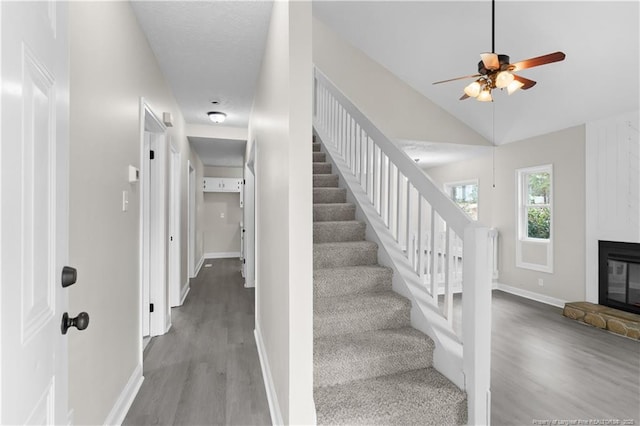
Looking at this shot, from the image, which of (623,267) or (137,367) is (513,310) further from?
(137,367)

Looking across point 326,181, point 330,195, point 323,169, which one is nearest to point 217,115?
point 323,169

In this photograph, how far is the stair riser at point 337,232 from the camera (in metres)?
2.91

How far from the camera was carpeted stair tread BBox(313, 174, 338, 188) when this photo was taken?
3691 millimetres

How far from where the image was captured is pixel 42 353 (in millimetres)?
743

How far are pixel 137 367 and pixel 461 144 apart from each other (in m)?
5.44

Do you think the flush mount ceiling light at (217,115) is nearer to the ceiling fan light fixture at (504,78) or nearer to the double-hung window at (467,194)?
the ceiling fan light fixture at (504,78)

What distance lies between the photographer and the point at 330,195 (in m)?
3.50

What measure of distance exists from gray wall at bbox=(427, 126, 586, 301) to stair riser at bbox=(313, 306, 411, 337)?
3.75 m

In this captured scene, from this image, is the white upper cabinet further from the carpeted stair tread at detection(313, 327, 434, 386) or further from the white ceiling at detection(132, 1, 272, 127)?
the carpeted stair tread at detection(313, 327, 434, 386)

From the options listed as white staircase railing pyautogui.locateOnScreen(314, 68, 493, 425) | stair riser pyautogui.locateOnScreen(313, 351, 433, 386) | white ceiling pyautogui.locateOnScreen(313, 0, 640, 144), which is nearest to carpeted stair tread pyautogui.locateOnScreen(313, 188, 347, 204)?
white staircase railing pyautogui.locateOnScreen(314, 68, 493, 425)

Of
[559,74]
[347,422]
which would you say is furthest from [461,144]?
[347,422]

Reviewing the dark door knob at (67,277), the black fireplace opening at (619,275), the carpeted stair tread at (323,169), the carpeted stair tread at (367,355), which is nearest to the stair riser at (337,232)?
the carpeted stair tread at (367,355)

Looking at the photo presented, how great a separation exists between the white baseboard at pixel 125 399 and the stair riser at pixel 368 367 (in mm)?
1218

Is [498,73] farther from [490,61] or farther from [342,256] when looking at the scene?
[342,256]
